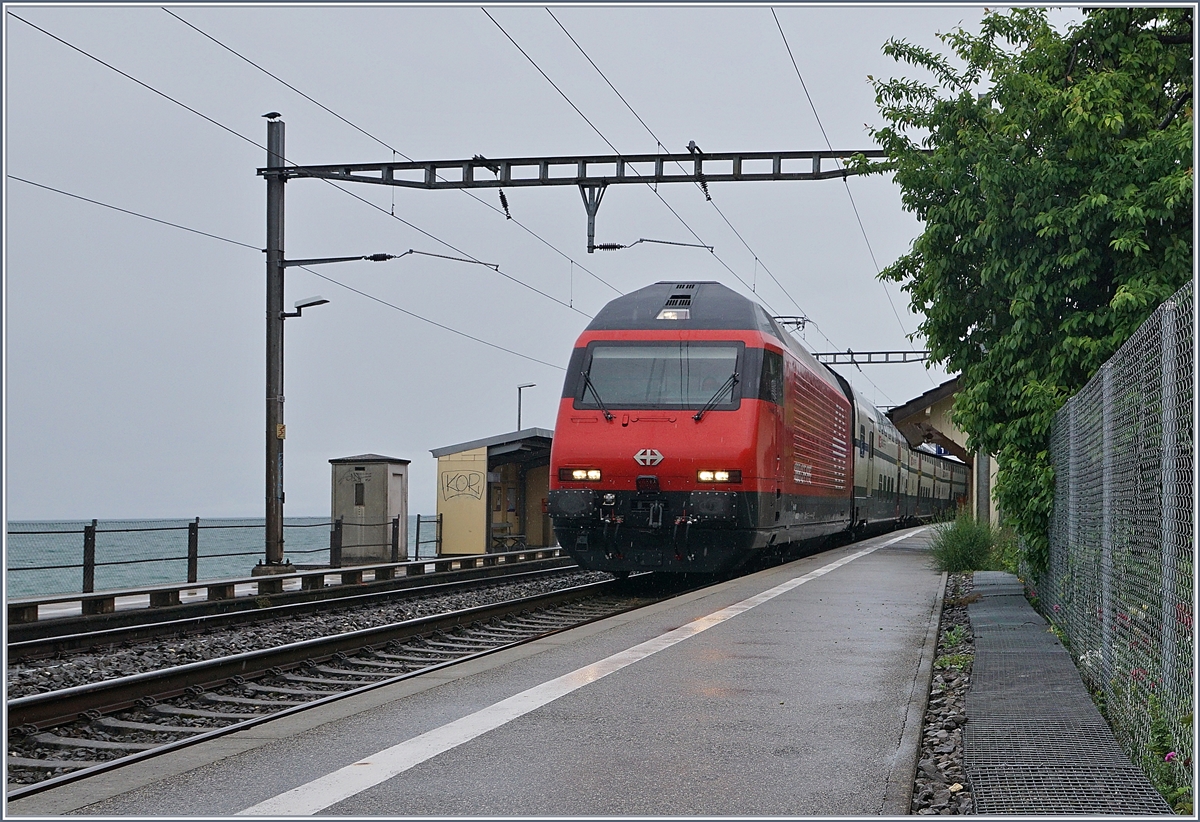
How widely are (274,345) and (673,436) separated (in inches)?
323

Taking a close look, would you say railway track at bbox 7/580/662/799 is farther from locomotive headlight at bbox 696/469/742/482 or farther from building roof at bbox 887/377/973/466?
building roof at bbox 887/377/973/466

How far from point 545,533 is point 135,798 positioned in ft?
88.9

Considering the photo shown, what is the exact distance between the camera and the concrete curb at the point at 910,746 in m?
4.88

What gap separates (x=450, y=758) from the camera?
18.2 ft

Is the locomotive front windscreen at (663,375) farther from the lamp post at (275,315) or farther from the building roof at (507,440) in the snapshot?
the building roof at (507,440)

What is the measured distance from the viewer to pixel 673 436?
15.0 meters

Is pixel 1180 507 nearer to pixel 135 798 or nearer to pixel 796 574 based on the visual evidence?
pixel 135 798

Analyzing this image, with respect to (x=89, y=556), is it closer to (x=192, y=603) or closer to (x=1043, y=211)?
(x=192, y=603)

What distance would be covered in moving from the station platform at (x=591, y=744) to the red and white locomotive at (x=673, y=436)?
202 inches

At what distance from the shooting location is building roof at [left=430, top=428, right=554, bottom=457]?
27531mm

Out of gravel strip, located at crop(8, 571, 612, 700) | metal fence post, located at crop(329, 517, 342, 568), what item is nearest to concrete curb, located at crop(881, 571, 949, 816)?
gravel strip, located at crop(8, 571, 612, 700)

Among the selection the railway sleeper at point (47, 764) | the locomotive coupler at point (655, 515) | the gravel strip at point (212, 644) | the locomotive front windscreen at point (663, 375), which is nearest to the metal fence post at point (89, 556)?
the gravel strip at point (212, 644)

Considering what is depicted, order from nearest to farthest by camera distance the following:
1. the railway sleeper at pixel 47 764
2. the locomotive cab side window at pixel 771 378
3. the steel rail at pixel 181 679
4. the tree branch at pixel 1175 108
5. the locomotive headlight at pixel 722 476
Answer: the railway sleeper at pixel 47 764 → the steel rail at pixel 181 679 → the tree branch at pixel 1175 108 → the locomotive headlight at pixel 722 476 → the locomotive cab side window at pixel 771 378

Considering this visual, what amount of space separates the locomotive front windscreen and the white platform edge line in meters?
5.82
